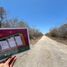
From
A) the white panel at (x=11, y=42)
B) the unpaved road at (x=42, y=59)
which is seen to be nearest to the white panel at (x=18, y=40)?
the white panel at (x=11, y=42)

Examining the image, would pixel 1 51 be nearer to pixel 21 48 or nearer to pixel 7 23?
pixel 21 48

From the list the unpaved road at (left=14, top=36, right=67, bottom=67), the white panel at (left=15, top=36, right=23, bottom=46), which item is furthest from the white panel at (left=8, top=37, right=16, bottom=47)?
the unpaved road at (left=14, top=36, right=67, bottom=67)

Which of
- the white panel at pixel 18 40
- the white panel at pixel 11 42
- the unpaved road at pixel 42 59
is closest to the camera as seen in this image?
the white panel at pixel 11 42

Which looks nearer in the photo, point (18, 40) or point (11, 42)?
point (11, 42)

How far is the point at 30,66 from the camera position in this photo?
26.5ft

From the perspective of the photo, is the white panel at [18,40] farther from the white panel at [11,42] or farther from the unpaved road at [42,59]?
the unpaved road at [42,59]

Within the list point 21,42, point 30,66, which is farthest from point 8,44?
point 30,66

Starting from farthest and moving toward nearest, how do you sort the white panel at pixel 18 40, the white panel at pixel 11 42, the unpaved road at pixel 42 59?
the unpaved road at pixel 42 59 < the white panel at pixel 18 40 < the white panel at pixel 11 42

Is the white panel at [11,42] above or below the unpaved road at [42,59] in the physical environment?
above

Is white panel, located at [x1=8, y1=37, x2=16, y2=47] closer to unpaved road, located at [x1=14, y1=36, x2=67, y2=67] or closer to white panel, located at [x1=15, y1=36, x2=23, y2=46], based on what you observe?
white panel, located at [x1=15, y1=36, x2=23, y2=46]

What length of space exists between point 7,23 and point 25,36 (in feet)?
87.0

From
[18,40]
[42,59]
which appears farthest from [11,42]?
[42,59]

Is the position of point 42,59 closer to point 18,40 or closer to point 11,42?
point 18,40

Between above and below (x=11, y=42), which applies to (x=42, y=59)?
below
